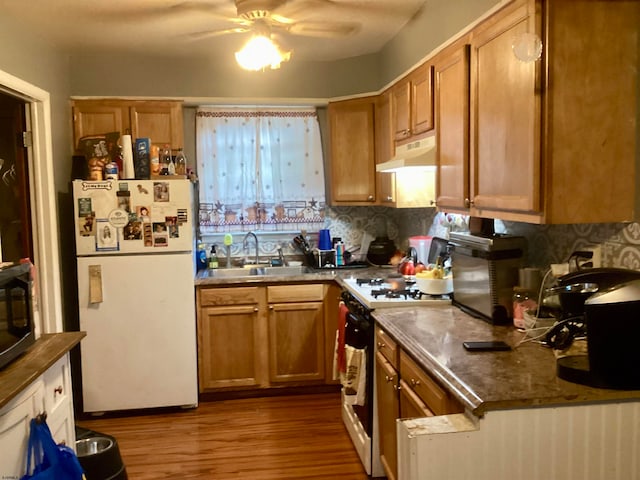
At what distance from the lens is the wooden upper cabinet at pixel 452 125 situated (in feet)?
8.13

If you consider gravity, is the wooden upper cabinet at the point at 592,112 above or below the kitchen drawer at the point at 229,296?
above

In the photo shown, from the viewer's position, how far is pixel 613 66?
1.88 meters

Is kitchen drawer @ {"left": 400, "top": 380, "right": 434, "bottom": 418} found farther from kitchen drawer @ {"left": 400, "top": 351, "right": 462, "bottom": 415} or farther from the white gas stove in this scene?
the white gas stove

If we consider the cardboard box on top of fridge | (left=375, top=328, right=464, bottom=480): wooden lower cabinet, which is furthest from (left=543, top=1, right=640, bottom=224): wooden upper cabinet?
the cardboard box on top of fridge

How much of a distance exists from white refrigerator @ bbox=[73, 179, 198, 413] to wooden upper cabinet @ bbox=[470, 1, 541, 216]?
1.99 metres

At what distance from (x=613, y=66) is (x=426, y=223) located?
2049mm

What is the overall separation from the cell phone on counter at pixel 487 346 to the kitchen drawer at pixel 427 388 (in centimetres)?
18

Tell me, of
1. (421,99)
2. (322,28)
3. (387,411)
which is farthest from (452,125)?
(387,411)

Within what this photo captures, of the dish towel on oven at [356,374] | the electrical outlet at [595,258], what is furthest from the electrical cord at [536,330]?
the dish towel on oven at [356,374]

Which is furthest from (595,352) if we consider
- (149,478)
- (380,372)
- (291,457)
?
(149,478)

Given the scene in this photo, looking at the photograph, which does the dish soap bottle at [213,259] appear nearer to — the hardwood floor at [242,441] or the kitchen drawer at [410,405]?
the hardwood floor at [242,441]

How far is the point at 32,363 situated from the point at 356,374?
4.95 ft

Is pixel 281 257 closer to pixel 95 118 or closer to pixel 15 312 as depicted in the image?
pixel 95 118

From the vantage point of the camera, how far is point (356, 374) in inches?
112
